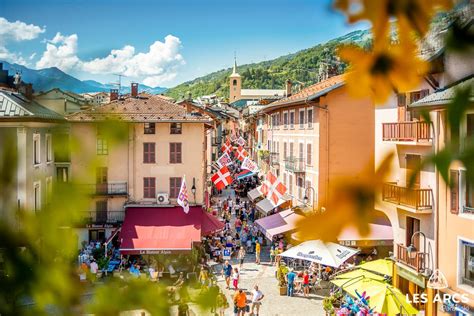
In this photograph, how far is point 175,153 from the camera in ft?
84.3

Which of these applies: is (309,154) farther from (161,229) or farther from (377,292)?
(377,292)

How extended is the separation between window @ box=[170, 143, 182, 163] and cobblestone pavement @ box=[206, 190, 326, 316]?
5670 millimetres

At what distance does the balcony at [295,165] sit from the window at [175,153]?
5885 millimetres

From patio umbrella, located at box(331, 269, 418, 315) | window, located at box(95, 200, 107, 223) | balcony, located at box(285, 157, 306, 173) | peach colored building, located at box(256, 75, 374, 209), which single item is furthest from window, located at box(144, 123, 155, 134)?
patio umbrella, located at box(331, 269, 418, 315)

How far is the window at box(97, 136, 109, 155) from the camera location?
1421mm

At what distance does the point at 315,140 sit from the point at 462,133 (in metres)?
23.4

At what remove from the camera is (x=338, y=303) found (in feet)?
54.5

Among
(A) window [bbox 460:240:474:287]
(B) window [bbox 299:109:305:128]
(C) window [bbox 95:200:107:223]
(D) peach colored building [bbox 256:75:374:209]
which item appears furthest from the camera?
(B) window [bbox 299:109:305:128]

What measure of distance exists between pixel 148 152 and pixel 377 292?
14.3 meters

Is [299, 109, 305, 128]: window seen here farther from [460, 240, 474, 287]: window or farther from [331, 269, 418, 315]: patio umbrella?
[460, 240, 474, 287]: window

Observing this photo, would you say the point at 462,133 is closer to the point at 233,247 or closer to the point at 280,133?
the point at 233,247

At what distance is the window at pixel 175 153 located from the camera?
25688 millimetres

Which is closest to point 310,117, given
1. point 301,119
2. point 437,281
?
point 301,119

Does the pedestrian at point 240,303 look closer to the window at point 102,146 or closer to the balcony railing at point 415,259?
the balcony railing at point 415,259
